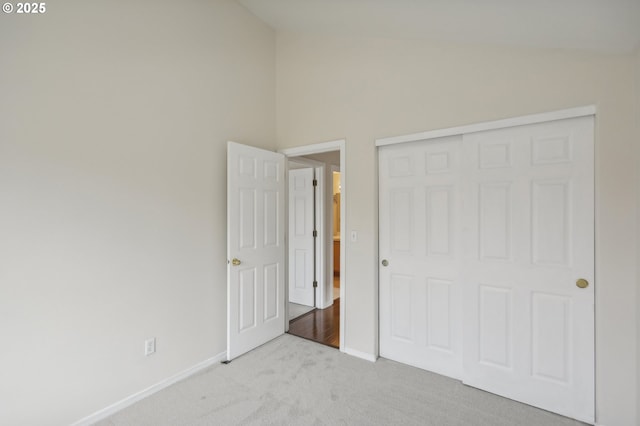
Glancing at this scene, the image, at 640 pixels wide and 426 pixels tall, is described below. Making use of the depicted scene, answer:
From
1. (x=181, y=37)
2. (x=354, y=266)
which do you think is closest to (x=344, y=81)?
(x=181, y=37)

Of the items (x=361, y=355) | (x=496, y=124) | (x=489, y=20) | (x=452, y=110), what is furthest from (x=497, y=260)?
(x=489, y=20)

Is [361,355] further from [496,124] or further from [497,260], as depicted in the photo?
[496,124]

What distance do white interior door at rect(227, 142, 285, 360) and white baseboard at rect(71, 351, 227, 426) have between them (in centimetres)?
19

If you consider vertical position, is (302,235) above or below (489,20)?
below

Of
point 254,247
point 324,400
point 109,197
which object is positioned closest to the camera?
point 109,197

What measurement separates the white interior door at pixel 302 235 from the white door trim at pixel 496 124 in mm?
1784

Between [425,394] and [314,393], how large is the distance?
33.3 inches

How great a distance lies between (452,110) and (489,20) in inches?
25.2

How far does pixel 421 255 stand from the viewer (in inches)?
101

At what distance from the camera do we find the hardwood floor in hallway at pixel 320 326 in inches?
127

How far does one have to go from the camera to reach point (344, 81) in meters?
2.91

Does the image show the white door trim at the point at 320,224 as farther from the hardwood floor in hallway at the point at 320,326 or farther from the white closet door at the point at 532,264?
the white closet door at the point at 532,264

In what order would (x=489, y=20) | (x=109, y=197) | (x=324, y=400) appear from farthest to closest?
(x=324, y=400) < (x=109, y=197) < (x=489, y=20)

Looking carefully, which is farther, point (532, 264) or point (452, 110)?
point (452, 110)
